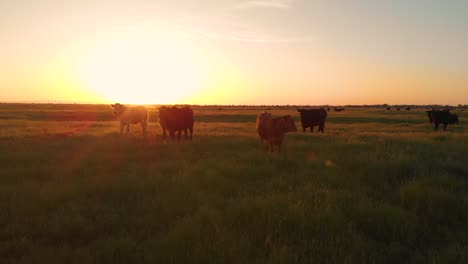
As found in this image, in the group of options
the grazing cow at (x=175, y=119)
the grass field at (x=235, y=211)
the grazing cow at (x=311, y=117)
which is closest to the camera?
A: the grass field at (x=235, y=211)

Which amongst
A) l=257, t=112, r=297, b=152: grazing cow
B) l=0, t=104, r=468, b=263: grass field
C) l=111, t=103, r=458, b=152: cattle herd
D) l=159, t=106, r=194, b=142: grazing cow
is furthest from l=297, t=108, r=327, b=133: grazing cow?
l=0, t=104, r=468, b=263: grass field

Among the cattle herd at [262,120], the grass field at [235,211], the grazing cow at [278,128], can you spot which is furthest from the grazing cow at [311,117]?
the grass field at [235,211]

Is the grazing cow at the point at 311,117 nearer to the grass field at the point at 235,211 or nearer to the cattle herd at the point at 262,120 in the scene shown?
the cattle herd at the point at 262,120

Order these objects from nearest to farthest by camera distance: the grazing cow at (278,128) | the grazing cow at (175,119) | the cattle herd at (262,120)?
the grazing cow at (278,128), the cattle herd at (262,120), the grazing cow at (175,119)

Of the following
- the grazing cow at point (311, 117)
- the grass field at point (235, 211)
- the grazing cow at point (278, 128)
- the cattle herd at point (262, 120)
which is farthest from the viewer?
the grazing cow at point (311, 117)

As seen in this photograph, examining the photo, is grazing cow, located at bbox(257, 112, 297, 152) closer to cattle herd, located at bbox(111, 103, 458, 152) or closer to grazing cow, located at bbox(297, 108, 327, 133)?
cattle herd, located at bbox(111, 103, 458, 152)

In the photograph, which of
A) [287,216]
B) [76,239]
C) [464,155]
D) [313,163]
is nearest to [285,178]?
[313,163]

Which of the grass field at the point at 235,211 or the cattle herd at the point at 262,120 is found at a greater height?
the cattle herd at the point at 262,120

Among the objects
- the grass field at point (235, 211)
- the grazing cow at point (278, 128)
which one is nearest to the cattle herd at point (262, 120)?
the grazing cow at point (278, 128)

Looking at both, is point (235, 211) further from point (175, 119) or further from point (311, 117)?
point (311, 117)

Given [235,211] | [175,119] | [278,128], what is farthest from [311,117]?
[235,211]

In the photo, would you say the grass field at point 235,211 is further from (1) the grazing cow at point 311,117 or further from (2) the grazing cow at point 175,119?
(1) the grazing cow at point 311,117

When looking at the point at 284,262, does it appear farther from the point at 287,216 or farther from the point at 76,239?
the point at 76,239

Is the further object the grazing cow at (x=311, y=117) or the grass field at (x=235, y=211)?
the grazing cow at (x=311, y=117)
